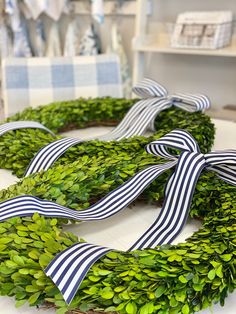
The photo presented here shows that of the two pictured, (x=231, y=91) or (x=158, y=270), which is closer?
(x=158, y=270)

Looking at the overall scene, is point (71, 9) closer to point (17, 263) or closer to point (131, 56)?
point (131, 56)

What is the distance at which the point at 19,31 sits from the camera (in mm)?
2336

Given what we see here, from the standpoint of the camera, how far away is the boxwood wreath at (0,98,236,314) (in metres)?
0.46

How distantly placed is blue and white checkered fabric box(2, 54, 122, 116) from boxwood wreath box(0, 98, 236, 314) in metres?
0.84

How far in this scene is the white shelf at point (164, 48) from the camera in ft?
5.74

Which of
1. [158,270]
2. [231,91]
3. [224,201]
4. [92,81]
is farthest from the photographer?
[231,91]

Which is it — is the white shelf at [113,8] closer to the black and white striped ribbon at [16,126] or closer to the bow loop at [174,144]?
the black and white striped ribbon at [16,126]

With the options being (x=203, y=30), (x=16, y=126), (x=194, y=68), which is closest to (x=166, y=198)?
(x=16, y=126)

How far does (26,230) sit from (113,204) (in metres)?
0.17

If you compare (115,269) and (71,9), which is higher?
(71,9)

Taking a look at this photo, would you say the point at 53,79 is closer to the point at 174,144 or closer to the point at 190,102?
the point at 190,102

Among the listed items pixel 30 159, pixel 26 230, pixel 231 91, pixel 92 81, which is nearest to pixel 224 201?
pixel 26 230

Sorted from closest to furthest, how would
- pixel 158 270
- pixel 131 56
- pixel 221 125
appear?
pixel 158 270 → pixel 221 125 → pixel 131 56

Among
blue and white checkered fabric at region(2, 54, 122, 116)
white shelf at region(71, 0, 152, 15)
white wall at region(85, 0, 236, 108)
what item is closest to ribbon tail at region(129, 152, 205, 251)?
blue and white checkered fabric at region(2, 54, 122, 116)
